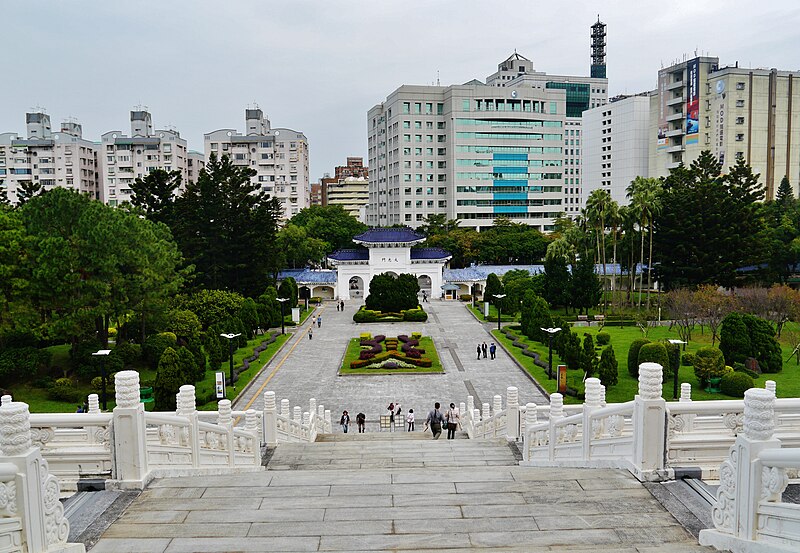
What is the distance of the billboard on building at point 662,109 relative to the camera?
253ft

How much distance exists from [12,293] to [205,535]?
2305 centimetres

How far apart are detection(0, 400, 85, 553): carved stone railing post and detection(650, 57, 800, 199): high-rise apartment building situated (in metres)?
77.7

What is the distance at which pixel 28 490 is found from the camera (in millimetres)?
5820

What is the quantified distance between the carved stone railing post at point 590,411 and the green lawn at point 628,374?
48.6 ft

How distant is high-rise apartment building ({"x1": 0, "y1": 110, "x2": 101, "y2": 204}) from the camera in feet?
286

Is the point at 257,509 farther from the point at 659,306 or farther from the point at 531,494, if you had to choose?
the point at 659,306

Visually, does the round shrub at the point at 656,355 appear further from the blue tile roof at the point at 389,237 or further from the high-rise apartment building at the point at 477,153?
the high-rise apartment building at the point at 477,153

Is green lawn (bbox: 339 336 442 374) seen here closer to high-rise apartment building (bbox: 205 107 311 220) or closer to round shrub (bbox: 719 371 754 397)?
round shrub (bbox: 719 371 754 397)

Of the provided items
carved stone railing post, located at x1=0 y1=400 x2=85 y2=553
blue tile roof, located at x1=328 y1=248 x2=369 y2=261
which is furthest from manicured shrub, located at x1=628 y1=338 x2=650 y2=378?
blue tile roof, located at x1=328 y1=248 x2=369 y2=261

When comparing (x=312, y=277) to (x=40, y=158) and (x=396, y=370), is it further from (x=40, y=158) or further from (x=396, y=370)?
(x=40, y=158)

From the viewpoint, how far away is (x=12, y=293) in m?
25.2

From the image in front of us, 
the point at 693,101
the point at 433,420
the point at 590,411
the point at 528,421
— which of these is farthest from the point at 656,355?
the point at 693,101

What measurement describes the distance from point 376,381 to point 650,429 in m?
22.3

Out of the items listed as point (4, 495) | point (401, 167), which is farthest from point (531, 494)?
point (401, 167)
